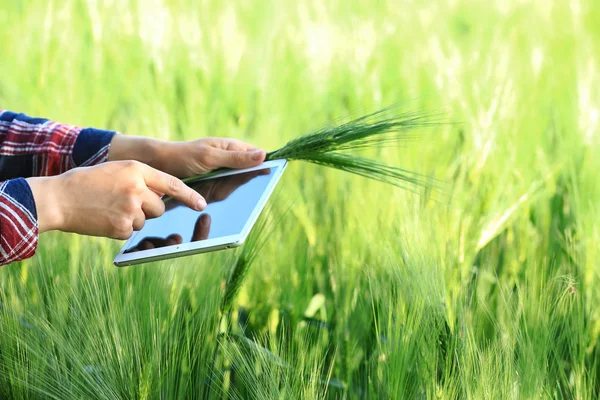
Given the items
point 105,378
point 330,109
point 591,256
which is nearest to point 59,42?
point 330,109

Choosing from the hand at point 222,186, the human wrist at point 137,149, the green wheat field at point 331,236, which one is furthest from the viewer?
the human wrist at point 137,149

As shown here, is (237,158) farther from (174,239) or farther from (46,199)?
(46,199)

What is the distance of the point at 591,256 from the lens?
42.5 inches

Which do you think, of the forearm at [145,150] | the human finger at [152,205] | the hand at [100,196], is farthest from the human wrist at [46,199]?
the forearm at [145,150]

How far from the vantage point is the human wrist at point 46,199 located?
0.94 meters

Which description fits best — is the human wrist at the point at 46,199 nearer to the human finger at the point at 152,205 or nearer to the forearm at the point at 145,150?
the human finger at the point at 152,205

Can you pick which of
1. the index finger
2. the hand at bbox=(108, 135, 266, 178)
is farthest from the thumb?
the index finger

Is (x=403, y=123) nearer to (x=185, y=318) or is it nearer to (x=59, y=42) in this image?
(x=185, y=318)

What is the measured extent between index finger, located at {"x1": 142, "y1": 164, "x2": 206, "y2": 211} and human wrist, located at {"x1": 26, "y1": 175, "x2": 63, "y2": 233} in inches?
4.0

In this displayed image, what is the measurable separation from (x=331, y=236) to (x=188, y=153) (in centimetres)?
28

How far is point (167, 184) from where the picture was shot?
0.99 m

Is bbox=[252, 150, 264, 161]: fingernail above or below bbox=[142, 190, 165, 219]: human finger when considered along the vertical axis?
above

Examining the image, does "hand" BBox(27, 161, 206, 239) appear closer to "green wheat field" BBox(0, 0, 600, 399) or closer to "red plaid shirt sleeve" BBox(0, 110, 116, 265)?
"green wheat field" BBox(0, 0, 600, 399)

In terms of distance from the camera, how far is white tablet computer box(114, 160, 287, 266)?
0.96m
